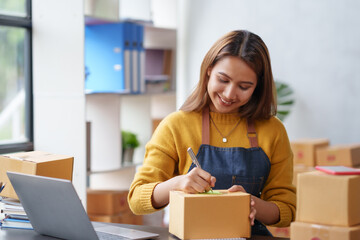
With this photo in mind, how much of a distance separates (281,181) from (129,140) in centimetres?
242

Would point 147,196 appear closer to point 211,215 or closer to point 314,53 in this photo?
point 211,215

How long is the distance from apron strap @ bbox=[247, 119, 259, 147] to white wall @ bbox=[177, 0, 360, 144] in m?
2.18

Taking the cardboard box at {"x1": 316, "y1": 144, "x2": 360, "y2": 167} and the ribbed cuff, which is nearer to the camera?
the ribbed cuff

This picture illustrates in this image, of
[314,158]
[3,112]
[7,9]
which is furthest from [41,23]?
[314,158]

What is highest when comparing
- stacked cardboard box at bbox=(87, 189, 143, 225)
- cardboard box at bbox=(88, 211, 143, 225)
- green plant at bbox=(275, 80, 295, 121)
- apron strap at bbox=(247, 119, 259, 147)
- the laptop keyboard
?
green plant at bbox=(275, 80, 295, 121)

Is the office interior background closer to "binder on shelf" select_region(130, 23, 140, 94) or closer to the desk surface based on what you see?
"binder on shelf" select_region(130, 23, 140, 94)

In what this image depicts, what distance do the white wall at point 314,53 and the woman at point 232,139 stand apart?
7.03 ft

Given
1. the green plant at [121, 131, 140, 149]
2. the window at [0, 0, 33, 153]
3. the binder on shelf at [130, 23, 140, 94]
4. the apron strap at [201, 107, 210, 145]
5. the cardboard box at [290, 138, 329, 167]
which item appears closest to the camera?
the apron strap at [201, 107, 210, 145]

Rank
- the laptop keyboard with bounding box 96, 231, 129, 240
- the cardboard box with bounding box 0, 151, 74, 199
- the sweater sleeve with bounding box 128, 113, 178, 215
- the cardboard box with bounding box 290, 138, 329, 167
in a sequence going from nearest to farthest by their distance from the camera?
1. the laptop keyboard with bounding box 96, 231, 129, 240
2. the cardboard box with bounding box 0, 151, 74, 199
3. the sweater sleeve with bounding box 128, 113, 178, 215
4. the cardboard box with bounding box 290, 138, 329, 167

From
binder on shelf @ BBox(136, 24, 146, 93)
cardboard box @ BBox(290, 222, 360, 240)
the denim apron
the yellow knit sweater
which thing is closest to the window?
binder on shelf @ BBox(136, 24, 146, 93)

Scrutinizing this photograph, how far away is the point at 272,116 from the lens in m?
2.09

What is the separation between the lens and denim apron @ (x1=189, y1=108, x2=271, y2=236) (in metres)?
1.92

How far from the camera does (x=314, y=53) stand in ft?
13.6

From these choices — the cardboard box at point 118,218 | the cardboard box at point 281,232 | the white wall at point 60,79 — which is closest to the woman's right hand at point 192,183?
the cardboard box at point 281,232
